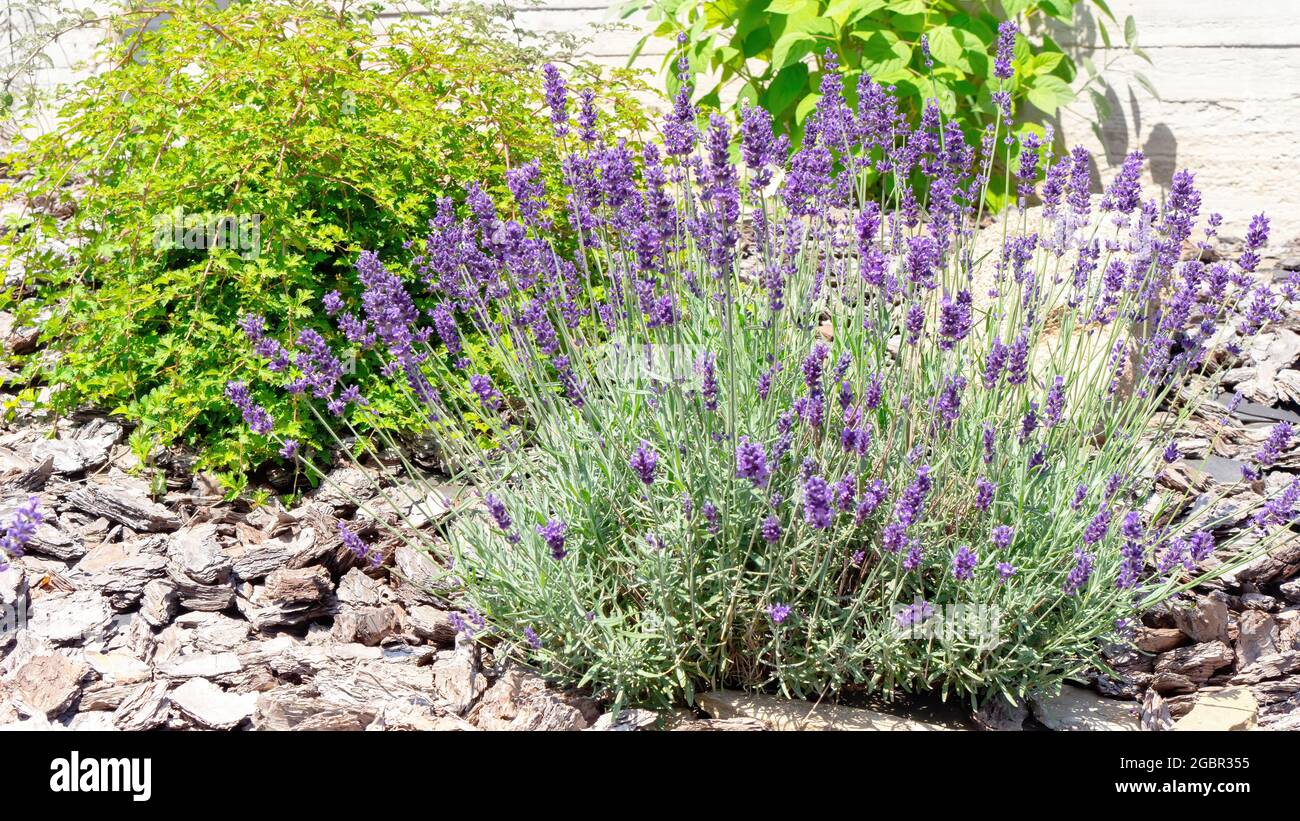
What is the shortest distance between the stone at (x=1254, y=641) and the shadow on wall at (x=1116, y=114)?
9.67 feet

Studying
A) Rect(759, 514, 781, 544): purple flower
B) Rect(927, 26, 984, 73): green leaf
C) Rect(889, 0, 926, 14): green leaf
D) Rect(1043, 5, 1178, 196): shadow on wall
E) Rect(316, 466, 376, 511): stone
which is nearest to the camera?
Rect(759, 514, 781, 544): purple flower

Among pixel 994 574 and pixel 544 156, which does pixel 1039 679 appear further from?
pixel 544 156

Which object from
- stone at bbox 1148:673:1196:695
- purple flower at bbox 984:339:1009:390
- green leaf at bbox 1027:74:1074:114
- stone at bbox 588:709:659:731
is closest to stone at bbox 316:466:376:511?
stone at bbox 588:709:659:731

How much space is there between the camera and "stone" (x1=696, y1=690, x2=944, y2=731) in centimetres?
229

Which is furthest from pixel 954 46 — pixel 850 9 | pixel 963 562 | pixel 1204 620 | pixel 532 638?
pixel 532 638

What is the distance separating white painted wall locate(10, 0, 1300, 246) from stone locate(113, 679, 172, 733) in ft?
14.6

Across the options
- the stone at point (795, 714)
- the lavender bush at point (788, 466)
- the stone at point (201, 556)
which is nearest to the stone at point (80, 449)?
the stone at point (201, 556)

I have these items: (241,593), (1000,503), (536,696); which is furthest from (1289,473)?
(241,593)

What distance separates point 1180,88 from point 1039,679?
3692mm

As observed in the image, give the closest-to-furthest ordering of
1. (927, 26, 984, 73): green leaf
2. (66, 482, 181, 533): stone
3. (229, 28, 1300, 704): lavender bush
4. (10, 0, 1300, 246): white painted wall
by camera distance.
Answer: (229, 28, 1300, 704): lavender bush < (66, 482, 181, 533): stone < (927, 26, 984, 73): green leaf < (10, 0, 1300, 246): white painted wall

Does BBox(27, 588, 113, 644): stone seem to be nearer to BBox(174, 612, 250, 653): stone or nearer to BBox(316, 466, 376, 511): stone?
BBox(174, 612, 250, 653): stone

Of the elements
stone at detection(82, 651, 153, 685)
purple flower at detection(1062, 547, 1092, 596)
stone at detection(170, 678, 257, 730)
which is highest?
purple flower at detection(1062, 547, 1092, 596)

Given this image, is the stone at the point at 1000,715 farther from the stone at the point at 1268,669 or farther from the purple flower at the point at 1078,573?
the stone at the point at 1268,669

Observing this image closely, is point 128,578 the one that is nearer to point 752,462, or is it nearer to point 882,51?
point 752,462
